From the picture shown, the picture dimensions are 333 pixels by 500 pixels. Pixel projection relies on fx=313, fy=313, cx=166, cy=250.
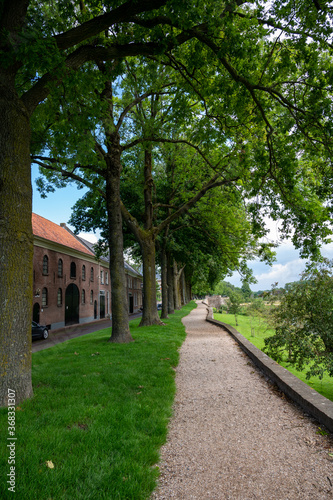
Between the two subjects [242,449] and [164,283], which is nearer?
[242,449]

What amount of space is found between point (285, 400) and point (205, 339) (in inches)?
312

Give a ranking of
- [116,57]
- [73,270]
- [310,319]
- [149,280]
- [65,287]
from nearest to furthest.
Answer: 1. [116,57]
2. [310,319]
3. [149,280]
4. [65,287]
5. [73,270]

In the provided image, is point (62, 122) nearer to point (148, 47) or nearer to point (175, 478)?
point (148, 47)

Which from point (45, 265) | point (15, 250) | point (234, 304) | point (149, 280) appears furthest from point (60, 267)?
point (15, 250)

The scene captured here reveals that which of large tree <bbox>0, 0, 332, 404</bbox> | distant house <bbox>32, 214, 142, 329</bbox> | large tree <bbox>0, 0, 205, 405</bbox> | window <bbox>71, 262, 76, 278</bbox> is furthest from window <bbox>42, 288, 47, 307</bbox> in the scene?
large tree <bbox>0, 0, 205, 405</bbox>

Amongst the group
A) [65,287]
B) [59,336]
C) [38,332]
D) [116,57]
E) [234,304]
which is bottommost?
[59,336]

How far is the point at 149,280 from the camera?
1543 centimetres

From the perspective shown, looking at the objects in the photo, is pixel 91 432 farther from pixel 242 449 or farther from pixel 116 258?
pixel 116 258

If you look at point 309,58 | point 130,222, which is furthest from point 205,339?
point 309,58

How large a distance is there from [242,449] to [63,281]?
2631 centimetres

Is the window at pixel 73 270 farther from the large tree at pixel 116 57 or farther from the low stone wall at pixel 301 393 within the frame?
the low stone wall at pixel 301 393

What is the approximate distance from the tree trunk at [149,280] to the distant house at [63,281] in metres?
11.2

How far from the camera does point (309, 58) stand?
5965 mm

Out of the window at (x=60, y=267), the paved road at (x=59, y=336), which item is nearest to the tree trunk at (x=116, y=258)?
the paved road at (x=59, y=336)
